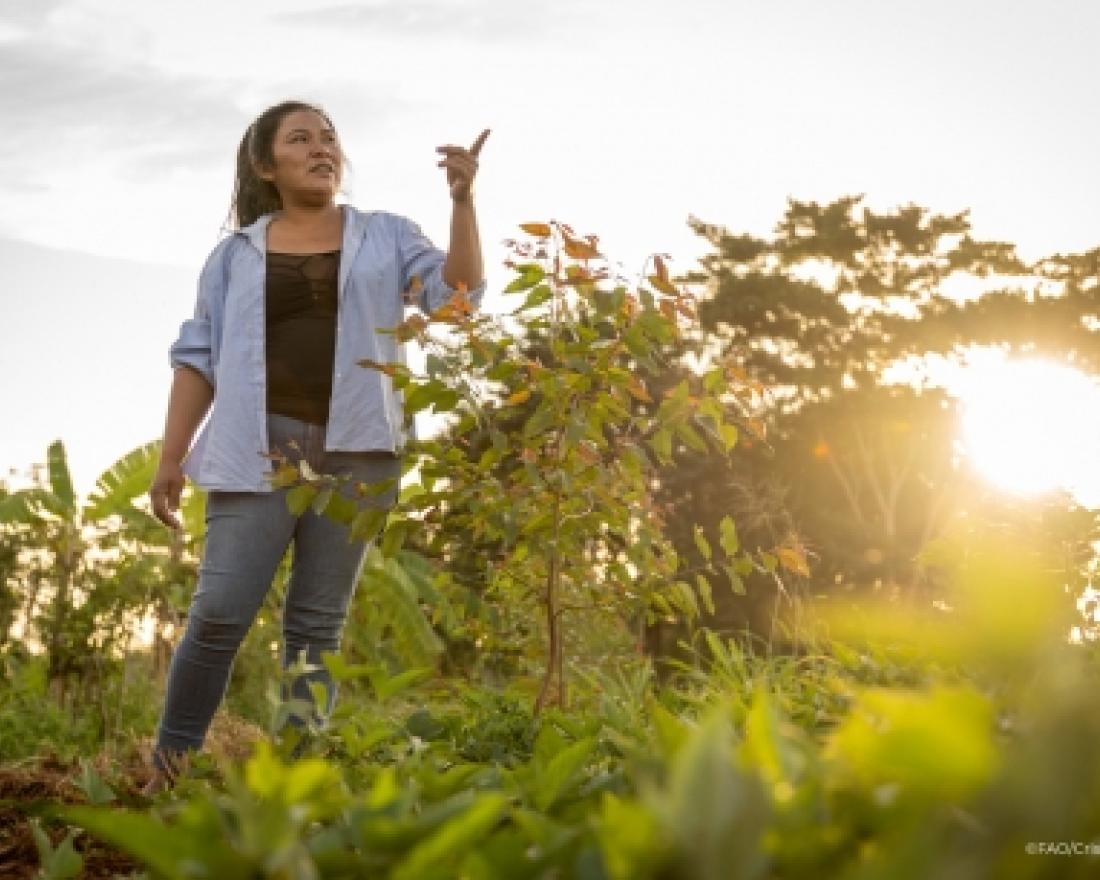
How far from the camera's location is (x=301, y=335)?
355 cm

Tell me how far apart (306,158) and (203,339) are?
556 millimetres

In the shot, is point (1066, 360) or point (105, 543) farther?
point (1066, 360)

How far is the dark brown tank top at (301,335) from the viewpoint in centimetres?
353

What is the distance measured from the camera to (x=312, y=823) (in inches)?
57.4

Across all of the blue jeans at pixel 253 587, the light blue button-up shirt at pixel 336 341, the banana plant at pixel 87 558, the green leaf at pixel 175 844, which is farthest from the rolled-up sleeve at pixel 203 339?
the banana plant at pixel 87 558

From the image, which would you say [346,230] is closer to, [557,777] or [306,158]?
[306,158]

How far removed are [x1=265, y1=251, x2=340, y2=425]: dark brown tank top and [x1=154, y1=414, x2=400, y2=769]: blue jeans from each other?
0.10 metres

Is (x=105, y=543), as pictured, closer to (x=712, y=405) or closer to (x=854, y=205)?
(x=712, y=405)

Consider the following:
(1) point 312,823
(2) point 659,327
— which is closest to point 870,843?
(1) point 312,823

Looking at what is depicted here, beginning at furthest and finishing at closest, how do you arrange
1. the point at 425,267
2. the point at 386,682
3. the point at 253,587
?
the point at 425,267 → the point at 253,587 → the point at 386,682

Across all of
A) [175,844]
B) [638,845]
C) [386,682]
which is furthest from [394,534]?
[638,845]

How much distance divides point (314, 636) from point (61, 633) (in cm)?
651

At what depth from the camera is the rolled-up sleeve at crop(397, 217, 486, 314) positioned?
3.45 m

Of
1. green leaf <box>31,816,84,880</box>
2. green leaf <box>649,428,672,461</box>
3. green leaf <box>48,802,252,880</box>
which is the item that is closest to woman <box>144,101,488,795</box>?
green leaf <box>649,428,672,461</box>
